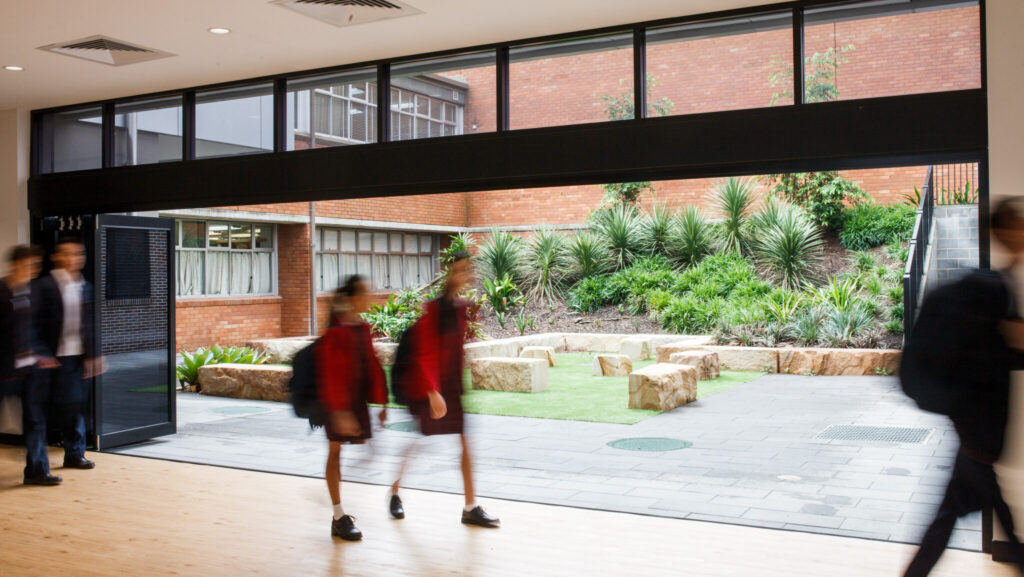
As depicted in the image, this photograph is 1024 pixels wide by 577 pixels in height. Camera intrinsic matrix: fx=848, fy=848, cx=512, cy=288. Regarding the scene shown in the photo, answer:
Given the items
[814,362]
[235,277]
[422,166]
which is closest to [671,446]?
[422,166]

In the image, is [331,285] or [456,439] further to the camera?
[331,285]

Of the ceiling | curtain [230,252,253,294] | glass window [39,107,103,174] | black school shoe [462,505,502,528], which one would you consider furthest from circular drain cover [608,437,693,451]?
curtain [230,252,253,294]

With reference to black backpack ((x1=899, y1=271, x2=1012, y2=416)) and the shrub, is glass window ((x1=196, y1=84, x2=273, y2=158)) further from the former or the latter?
the shrub

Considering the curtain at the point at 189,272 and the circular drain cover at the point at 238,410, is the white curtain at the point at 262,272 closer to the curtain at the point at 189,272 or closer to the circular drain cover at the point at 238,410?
the curtain at the point at 189,272

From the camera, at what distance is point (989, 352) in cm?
302

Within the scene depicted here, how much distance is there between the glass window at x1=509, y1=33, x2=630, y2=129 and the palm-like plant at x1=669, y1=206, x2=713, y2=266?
42.8 feet

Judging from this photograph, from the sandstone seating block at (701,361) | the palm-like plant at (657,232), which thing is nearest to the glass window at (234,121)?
the sandstone seating block at (701,361)

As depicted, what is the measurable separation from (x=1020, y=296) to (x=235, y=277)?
15.2 m

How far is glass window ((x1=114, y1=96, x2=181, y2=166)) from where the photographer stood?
23.6ft

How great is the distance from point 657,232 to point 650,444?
38.5 ft

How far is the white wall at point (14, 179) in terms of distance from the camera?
7715mm

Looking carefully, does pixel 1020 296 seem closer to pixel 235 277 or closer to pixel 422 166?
pixel 422 166

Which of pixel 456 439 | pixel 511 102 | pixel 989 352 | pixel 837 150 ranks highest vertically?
pixel 511 102

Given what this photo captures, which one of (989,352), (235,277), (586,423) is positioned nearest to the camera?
(989,352)
